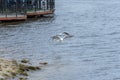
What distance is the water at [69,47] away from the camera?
1061 inches

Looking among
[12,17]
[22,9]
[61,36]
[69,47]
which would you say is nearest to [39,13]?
[22,9]

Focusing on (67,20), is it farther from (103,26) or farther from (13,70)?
(13,70)

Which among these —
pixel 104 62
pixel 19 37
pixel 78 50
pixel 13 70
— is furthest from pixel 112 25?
pixel 13 70

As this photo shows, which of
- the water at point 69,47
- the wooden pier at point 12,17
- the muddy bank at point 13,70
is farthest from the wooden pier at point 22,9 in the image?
the muddy bank at point 13,70

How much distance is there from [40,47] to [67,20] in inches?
903

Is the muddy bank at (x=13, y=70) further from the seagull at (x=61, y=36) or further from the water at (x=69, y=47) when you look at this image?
the seagull at (x=61, y=36)

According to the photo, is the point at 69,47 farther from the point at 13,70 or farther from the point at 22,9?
the point at 22,9

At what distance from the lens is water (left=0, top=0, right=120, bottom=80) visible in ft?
88.4

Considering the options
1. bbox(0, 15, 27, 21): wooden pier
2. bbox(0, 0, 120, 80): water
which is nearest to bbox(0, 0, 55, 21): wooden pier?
bbox(0, 15, 27, 21): wooden pier

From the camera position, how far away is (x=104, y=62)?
102ft

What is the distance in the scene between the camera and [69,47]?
37.4 meters

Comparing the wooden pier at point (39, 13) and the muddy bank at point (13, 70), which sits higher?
the muddy bank at point (13, 70)

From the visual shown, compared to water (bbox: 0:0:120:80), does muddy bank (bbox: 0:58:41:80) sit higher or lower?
higher

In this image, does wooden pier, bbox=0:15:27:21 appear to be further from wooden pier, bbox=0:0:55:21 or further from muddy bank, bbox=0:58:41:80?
muddy bank, bbox=0:58:41:80
